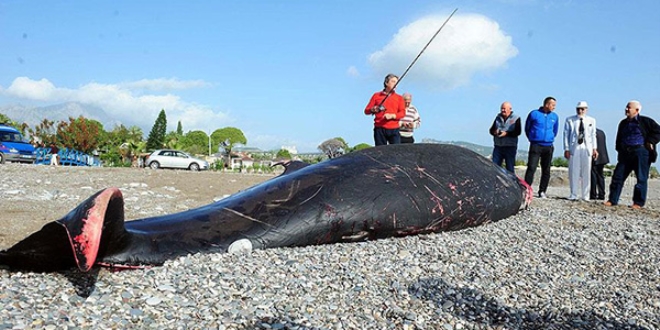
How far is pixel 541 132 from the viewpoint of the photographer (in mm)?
9539

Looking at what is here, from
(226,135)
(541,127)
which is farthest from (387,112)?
(226,135)

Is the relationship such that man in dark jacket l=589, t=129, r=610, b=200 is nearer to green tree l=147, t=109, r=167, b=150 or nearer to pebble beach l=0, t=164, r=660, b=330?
pebble beach l=0, t=164, r=660, b=330

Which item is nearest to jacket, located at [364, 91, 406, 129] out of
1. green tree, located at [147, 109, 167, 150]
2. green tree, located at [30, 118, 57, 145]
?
green tree, located at [30, 118, 57, 145]

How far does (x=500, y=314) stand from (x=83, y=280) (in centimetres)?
248

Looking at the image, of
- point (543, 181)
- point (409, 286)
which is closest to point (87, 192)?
point (409, 286)

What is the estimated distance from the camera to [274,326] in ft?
8.64

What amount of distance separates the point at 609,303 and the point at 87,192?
842cm

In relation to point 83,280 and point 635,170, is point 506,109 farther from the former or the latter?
point 83,280

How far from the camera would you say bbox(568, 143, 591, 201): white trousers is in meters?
9.62

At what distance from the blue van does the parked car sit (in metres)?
7.04

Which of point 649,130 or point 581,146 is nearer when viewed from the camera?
point 649,130

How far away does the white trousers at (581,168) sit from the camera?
962 cm

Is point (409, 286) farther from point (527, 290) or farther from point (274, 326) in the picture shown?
point (274, 326)

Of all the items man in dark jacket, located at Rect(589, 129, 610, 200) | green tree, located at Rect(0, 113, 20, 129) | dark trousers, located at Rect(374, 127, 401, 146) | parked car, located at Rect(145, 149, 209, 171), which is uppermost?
green tree, located at Rect(0, 113, 20, 129)
